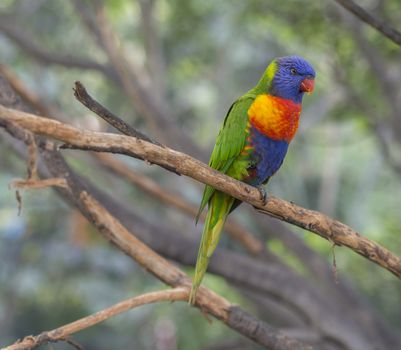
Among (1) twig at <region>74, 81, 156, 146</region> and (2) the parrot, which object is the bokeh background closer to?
(2) the parrot

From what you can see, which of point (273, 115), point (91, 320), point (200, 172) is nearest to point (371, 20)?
point (273, 115)

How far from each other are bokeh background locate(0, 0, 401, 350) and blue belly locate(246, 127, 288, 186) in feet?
10.5

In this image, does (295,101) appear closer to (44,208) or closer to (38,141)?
(38,141)

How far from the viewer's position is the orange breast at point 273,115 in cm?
356

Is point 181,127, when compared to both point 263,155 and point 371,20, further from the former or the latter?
point 371,20

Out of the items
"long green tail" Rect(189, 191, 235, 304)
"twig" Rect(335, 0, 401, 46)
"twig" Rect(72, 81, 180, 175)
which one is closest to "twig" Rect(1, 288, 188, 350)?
"long green tail" Rect(189, 191, 235, 304)

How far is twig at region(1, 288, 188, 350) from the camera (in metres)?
2.86

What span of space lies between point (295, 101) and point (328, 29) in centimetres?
394

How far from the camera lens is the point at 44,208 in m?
9.84

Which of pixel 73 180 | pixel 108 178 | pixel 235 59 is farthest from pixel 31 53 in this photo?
pixel 235 59

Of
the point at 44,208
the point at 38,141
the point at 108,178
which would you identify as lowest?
the point at 44,208

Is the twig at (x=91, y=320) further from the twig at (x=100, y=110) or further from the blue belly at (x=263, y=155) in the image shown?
the twig at (x=100, y=110)

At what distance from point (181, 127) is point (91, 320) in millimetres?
4460

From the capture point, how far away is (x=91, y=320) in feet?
10.1
